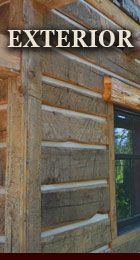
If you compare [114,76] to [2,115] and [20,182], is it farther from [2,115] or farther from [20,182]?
[20,182]

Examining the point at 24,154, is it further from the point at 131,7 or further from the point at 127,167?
the point at 131,7

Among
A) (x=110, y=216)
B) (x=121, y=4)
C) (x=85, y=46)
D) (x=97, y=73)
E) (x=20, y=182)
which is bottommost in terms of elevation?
(x=110, y=216)

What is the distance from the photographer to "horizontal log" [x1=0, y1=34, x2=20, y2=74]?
2020mm

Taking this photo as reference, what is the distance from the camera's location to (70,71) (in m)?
2.56

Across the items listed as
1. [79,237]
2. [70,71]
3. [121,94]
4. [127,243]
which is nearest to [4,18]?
[70,71]

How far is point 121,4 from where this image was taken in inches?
127

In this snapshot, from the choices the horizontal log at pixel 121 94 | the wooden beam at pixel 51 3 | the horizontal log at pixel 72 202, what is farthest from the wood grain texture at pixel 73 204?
the wooden beam at pixel 51 3

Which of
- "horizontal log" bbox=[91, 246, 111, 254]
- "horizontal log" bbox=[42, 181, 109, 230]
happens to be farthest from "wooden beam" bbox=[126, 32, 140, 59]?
"horizontal log" bbox=[91, 246, 111, 254]

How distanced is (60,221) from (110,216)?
0.69 meters

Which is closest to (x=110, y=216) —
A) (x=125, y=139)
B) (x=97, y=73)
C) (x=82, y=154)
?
(x=82, y=154)

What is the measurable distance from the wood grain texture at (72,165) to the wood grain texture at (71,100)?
1.10 ft

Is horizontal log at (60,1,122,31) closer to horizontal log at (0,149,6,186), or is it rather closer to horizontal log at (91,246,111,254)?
horizontal log at (0,149,6,186)

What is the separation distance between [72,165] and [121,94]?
98cm

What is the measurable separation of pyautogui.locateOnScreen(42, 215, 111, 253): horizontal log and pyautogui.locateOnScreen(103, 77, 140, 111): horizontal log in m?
1.04
